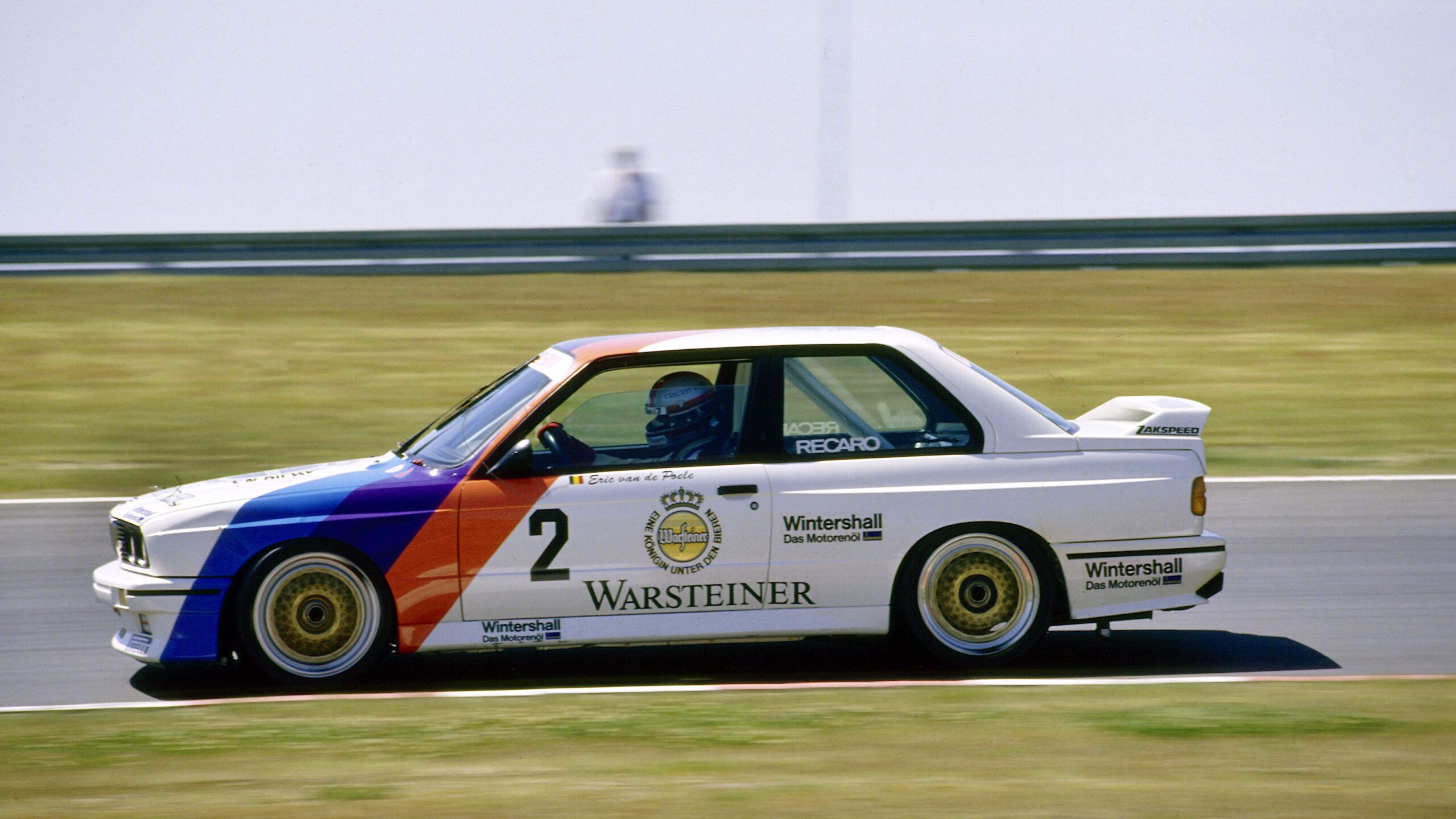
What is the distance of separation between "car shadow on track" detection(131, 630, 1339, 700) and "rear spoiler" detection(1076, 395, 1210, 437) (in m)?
1.01

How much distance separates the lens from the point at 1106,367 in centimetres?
1385

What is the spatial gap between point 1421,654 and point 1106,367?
7.59 meters

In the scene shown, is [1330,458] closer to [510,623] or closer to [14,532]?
[510,623]

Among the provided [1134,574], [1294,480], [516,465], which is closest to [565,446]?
[516,465]

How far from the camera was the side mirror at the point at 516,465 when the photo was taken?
230 inches

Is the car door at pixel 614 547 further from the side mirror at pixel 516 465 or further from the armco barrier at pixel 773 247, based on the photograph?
the armco barrier at pixel 773 247

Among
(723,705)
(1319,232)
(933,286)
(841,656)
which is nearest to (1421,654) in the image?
(841,656)

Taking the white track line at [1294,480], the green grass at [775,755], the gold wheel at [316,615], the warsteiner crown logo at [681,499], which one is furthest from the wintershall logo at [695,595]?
the white track line at [1294,480]

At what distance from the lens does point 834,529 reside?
596 cm

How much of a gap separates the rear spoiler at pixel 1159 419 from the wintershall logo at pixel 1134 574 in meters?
0.56

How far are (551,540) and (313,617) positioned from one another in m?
1.02

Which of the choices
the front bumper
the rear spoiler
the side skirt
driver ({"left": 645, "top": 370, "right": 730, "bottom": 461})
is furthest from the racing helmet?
the front bumper

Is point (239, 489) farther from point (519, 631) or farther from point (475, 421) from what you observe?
point (519, 631)

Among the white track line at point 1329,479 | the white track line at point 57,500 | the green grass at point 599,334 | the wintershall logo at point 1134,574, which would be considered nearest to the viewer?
the wintershall logo at point 1134,574
